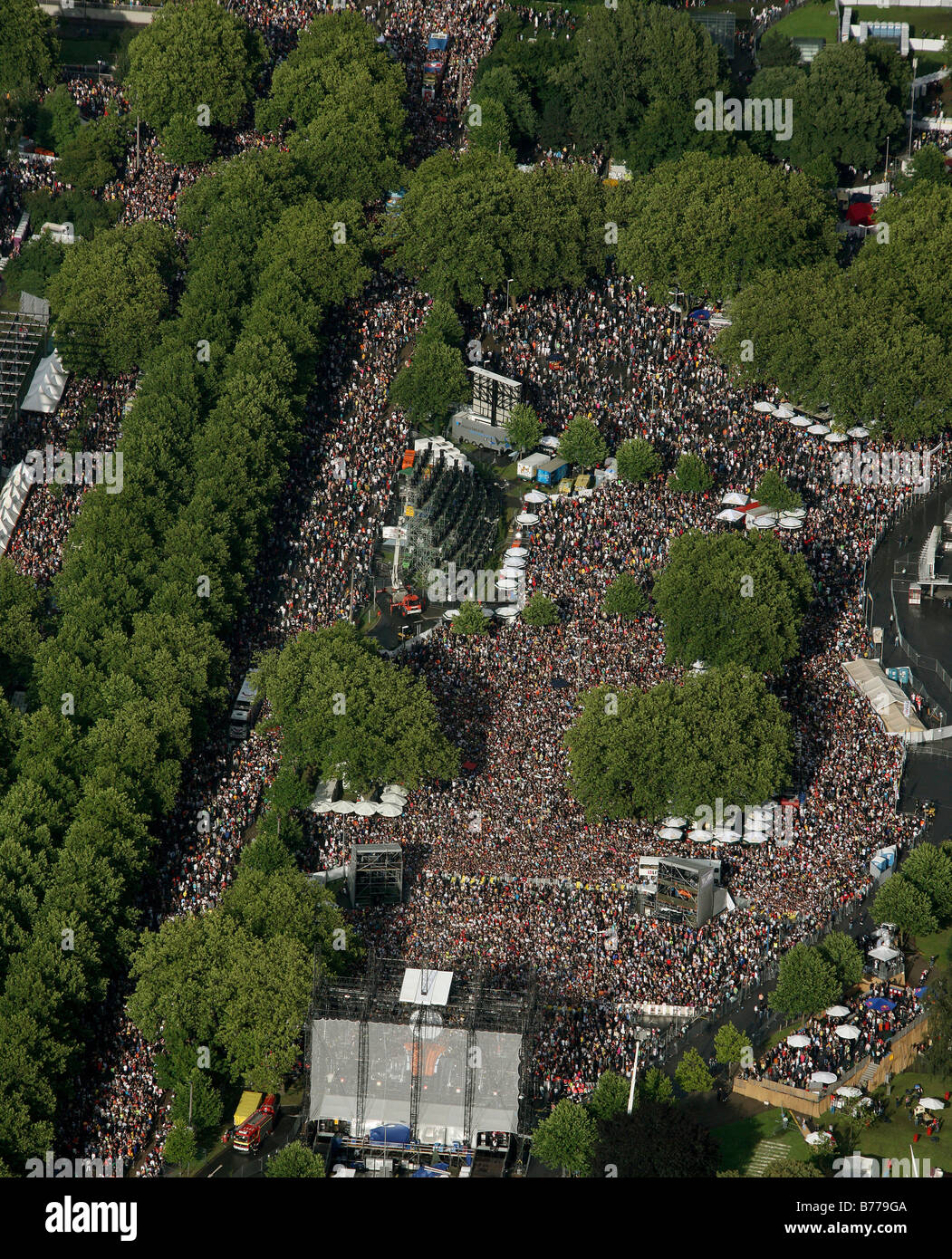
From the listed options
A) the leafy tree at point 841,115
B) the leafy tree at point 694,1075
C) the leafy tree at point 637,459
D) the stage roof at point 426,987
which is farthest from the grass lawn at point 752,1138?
the leafy tree at point 841,115

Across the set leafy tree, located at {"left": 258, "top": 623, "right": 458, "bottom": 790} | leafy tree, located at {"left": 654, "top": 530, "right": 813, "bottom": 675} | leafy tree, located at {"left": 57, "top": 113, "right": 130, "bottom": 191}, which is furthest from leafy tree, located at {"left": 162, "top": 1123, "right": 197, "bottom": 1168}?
leafy tree, located at {"left": 57, "top": 113, "right": 130, "bottom": 191}

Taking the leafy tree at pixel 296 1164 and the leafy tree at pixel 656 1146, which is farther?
the leafy tree at pixel 296 1164

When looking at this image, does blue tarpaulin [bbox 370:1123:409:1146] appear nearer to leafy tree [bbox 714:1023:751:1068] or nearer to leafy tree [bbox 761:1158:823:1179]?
leafy tree [bbox 714:1023:751:1068]

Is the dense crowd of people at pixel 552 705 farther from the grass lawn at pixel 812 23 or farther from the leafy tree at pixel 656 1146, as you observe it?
the grass lawn at pixel 812 23

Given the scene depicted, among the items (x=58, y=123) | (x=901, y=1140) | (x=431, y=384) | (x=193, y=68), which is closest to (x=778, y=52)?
(x=193, y=68)

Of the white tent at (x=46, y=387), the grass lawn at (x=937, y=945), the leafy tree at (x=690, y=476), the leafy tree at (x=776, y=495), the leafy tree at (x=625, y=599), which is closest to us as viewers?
the grass lawn at (x=937, y=945)

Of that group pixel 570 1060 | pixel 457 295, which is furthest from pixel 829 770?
pixel 457 295
